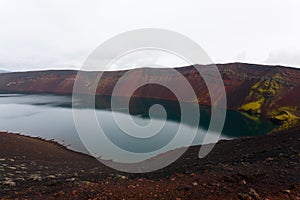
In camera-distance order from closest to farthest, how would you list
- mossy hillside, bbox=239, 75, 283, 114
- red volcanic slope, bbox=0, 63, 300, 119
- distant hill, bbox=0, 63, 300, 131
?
distant hill, bbox=0, 63, 300, 131, mossy hillside, bbox=239, 75, 283, 114, red volcanic slope, bbox=0, 63, 300, 119

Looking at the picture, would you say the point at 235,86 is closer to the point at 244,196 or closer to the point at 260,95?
the point at 260,95

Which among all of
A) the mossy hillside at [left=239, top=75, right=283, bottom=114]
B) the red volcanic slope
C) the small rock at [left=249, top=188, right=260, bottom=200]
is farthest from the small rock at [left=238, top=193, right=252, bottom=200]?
the mossy hillside at [left=239, top=75, right=283, bottom=114]

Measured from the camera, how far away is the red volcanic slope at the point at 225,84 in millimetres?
59344

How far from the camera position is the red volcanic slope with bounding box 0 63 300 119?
195 ft

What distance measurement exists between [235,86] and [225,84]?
11.1 ft

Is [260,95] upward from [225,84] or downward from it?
downward

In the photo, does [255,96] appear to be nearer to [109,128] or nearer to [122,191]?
[109,128]

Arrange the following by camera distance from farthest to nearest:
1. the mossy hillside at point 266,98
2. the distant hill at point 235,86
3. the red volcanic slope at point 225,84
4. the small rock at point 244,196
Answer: the red volcanic slope at point 225,84
the distant hill at point 235,86
the mossy hillside at point 266,98
the small rock at point 244,196

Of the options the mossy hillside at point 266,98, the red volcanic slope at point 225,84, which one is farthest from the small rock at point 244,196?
the mossy hillside at point 266,98

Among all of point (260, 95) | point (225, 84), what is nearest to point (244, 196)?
point (260, 95)

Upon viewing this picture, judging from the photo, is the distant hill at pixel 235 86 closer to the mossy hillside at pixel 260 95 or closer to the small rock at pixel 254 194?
the mossy hillside at pixel 260 95

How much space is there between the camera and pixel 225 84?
78688 millimetres

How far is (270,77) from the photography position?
7144 centimetres

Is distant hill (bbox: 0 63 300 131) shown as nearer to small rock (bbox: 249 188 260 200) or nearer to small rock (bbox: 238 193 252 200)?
small rock (bbox: 249 188 260 200)
